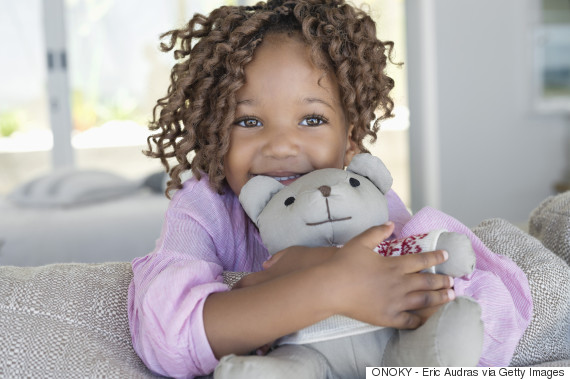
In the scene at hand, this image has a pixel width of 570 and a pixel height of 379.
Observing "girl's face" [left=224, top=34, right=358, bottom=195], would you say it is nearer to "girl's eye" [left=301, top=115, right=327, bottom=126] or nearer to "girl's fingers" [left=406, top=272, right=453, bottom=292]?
"girl's eye" [left=301, top=115, right=327, bottom=126]

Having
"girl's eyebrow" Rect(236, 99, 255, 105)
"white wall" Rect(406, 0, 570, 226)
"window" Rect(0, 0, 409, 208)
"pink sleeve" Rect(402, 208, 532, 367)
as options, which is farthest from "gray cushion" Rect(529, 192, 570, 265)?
"white wall" Rect(406, 0, 570, 226)

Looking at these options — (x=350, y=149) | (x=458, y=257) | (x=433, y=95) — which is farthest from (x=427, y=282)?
(x=433, y=95)

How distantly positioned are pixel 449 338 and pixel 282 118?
1.50 feet

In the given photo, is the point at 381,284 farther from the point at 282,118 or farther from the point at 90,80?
the point at 90,80

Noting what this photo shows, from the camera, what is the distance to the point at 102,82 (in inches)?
175

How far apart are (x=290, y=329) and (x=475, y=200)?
411 centimetres

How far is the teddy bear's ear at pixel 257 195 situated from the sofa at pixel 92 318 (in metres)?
0.23

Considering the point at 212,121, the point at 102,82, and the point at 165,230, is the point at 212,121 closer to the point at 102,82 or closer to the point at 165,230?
the point at 165,230

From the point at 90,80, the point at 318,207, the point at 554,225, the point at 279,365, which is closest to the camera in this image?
the point at 279,365

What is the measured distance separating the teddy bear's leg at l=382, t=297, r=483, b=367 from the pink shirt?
0.49ft

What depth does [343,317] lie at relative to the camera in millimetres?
692

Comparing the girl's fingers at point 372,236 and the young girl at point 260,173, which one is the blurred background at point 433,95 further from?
the girl's fingers at point 372,236

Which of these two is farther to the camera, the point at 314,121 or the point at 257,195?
the point at 314,121

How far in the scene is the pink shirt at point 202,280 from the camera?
0.72m
